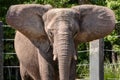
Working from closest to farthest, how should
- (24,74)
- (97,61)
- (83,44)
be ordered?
(24,74), (97,61), (83,44)

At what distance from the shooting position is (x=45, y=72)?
4.88 metres

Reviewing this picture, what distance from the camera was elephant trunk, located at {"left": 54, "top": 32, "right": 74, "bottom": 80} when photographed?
438 centimetres

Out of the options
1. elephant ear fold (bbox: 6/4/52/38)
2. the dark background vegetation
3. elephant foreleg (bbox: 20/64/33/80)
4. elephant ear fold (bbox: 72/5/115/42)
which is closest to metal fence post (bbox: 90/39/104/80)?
elephant foreleg (bbox: 20/64/33/80)

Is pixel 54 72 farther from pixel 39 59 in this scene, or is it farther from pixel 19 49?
pixel 19 49

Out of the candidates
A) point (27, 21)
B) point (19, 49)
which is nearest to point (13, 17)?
point (27, 21)

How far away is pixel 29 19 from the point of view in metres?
4.86

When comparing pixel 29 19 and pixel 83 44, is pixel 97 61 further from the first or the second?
pixel 83 44

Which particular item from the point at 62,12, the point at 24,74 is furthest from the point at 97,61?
the point at 62,12

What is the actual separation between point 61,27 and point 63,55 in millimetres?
257

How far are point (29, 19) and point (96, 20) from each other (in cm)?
60

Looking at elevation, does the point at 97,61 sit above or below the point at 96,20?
below

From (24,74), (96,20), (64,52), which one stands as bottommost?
(24,74)

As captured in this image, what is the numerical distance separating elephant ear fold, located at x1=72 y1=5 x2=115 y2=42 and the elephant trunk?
16.5 inches

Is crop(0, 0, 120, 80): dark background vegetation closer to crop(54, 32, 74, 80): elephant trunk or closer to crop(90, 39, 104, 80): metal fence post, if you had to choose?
crop(90, 39, 104, 80): metal fence post
